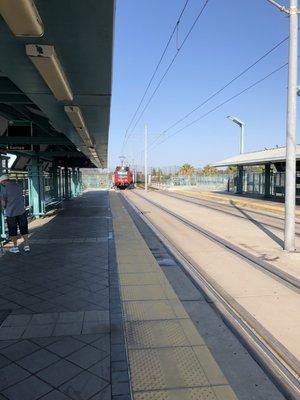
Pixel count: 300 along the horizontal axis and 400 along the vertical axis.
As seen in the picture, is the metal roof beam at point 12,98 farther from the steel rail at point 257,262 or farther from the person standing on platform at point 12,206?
the steel rail at point 257,262

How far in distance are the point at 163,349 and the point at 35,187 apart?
42.1ft

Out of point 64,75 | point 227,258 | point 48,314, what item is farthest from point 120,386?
point 227,258

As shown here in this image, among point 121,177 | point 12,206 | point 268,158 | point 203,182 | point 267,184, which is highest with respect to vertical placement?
point 268,158

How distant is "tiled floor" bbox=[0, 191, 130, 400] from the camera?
11.1ft

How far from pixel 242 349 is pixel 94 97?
18.6 ft

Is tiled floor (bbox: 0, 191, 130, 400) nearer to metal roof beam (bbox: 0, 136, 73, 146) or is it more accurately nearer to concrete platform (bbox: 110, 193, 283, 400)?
concrete platform (bbox: 110, 193, 283, 400)

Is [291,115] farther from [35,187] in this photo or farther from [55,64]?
[35,187]

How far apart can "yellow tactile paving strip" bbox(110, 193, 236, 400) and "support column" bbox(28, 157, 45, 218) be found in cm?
1005

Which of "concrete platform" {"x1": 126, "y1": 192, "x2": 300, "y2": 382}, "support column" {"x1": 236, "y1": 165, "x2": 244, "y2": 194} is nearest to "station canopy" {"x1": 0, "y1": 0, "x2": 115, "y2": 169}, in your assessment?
"concrete platform" {"x1": 126, "y1": 192, "x2": 300, "y2": 382}

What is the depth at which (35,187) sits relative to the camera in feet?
52.3

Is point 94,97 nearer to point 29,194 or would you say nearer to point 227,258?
point 227,258

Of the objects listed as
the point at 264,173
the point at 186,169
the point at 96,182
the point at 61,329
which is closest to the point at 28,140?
the point at 61,329

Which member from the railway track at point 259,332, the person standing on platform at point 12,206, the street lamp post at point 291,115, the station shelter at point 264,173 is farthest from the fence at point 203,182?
the railway track at point 259,332

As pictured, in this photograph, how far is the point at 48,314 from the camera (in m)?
5.02
